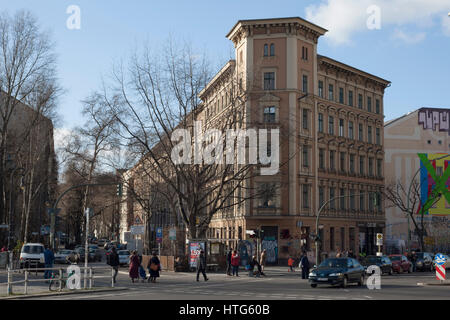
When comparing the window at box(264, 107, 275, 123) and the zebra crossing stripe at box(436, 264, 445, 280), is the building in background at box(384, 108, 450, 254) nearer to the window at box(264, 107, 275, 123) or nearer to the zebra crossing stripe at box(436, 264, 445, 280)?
the window at box(264, 107, 275, 123)

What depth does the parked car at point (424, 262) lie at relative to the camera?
46.6m

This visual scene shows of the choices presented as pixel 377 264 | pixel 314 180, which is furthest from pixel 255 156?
pixel 314 180

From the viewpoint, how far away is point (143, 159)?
138 ft

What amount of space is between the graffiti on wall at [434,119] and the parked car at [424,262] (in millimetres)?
34659

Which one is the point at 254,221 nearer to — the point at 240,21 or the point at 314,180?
the point at 314,180

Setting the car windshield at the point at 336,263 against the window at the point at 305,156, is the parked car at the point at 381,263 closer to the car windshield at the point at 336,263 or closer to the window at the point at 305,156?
the car windshield at the point at 336,263

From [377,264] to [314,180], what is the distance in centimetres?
1866

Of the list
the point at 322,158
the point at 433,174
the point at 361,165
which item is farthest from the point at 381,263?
the point at 433,174

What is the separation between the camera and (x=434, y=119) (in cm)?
7850

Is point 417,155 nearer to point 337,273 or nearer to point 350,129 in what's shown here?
point 350,129

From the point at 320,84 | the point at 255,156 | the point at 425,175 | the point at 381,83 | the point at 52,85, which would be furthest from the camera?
the point at 425,175

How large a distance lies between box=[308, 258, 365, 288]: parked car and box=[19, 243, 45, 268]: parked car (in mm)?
18959

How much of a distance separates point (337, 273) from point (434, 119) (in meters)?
58.9

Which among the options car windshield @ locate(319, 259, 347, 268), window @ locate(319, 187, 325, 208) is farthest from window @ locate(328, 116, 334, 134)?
car windshield @ locate(319, 259, 347, 268)
